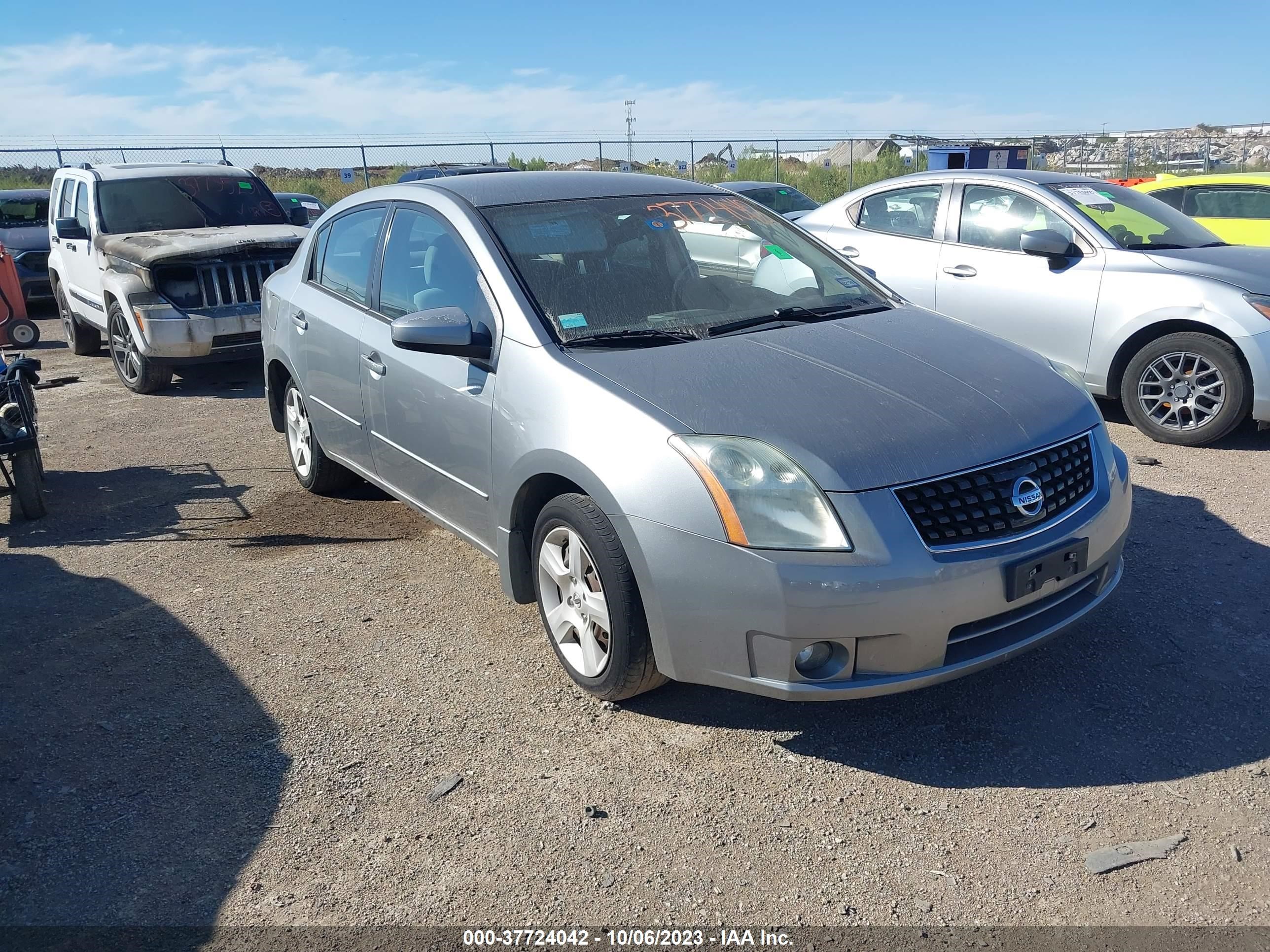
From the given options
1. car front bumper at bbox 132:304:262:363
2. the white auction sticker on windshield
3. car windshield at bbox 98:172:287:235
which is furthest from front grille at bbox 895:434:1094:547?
car windshield at bbox 98:172:287:235

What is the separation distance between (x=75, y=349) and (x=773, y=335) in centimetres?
1007

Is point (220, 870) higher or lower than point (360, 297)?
lower

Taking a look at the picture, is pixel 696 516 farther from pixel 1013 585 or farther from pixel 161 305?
pixel 161 305

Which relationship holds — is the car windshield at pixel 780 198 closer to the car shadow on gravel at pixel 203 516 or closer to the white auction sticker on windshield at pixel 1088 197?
the white auction sticker on windshield at pixel 1088 197

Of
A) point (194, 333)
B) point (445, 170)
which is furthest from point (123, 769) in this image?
point (445, 170)

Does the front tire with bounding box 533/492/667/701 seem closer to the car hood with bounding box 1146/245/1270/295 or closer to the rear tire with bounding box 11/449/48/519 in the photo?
the rear tire with bounding box 11/449/48/519

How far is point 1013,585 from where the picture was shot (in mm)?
3002

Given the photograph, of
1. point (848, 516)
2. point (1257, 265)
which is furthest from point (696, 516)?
point (1257, 265)

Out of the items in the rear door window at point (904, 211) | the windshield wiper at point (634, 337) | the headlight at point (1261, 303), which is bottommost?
the headlight at point (1261, 303)

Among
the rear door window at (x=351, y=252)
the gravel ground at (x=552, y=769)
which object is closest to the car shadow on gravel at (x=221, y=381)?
the rear door window at (x=351, y=252)

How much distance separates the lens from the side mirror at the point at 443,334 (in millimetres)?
3643

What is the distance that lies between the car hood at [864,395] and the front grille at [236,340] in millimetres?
5993

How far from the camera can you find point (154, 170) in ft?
33.1

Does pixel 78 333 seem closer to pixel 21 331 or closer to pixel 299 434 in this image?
pixel 21 331
